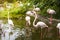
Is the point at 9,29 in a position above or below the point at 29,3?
below

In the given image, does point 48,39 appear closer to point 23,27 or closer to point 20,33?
point 20,33

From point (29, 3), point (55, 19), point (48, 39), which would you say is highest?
point (29, 3)

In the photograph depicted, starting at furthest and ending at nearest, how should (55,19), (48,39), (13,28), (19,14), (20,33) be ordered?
(19,14)
(55,19)
(13,28)
(20,33)
(48,39)

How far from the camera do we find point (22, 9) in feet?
45.3

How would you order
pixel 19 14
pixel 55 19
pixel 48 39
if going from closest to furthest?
1. pixel 48 39
2. pixel 55 19
3. pixel 19 14

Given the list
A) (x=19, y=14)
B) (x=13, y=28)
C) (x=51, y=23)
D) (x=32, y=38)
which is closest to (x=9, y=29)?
(x=13, y=28)

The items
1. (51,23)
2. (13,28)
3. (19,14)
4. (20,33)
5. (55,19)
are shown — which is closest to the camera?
(20,33)

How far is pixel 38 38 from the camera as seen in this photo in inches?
362

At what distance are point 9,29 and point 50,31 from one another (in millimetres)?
1645

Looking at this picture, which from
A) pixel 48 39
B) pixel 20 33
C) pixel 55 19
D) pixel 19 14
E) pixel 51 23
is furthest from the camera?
pixel 19 14

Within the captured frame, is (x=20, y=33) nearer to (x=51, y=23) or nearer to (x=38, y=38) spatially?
(x=38, y=38)

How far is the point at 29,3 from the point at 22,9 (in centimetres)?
62

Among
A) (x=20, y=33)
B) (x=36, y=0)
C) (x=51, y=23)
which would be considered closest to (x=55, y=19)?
(x=51, y=23)

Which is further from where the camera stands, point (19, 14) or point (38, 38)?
point (19, 14)
